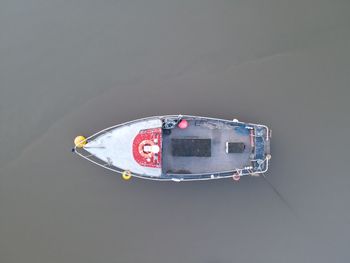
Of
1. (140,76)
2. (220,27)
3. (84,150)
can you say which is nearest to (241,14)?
(220,27)

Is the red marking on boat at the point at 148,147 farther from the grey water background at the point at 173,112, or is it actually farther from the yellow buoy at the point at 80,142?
the yellow buoy at the point at 80,142

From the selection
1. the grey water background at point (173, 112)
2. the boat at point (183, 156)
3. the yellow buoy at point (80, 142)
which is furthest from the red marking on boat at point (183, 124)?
the yellow buoy at point (80, 142)

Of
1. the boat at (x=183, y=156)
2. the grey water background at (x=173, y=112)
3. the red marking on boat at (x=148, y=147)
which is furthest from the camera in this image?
the grey water background at (x=173, y=112)

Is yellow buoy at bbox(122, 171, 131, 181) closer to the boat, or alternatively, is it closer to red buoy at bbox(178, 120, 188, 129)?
the boat

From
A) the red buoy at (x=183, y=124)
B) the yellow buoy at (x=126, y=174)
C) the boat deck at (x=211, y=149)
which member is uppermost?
the red buoy at (x=183, y=124)

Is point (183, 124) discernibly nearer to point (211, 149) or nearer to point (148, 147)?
point (211, 149)

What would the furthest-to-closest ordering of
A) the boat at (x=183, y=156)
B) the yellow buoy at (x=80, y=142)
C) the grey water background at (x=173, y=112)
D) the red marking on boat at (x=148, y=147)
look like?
the grey water background at (x=173, y=112), the yellow buoy at (x=80, y=142), the boat at (x=183, y=156), the red marking on boat at (x=148, y=147)
